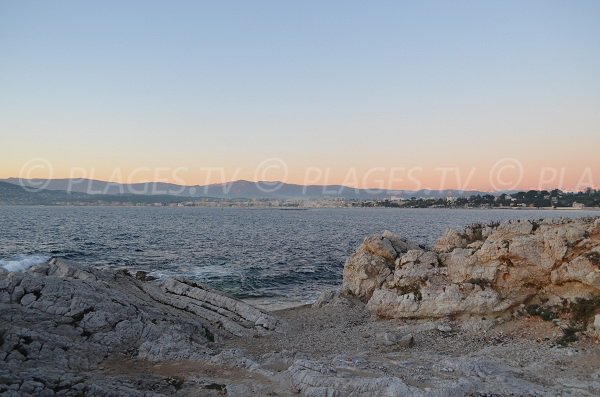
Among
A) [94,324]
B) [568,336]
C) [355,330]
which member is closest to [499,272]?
[568,336]

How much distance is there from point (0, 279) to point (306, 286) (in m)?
23.3

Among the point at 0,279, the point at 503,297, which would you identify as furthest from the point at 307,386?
the point at 0,279

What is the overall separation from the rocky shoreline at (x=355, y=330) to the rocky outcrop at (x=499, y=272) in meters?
0.06

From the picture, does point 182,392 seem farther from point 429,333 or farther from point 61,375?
point 429,333

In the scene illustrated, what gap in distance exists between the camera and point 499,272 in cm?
2128

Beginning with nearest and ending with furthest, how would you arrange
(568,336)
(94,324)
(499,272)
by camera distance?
1. (568,336)
2. (94,324)
3. (499,272)

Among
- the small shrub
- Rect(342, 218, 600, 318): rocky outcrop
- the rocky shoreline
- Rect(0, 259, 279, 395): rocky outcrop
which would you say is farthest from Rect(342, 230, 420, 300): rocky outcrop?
the small shrub

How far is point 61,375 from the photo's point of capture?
13344 mm

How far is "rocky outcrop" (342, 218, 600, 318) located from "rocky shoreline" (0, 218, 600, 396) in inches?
2.3

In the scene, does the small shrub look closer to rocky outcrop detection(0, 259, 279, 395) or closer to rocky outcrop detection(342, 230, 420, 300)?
rocky outcrop detection(342, 230, 420, 300)

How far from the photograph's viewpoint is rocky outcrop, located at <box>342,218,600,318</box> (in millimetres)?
19641

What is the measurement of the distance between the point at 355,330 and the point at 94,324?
36.9 feet

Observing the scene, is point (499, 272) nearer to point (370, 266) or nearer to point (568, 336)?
point (568, 336)

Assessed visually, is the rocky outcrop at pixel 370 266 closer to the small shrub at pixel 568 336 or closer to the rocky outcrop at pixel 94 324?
the rocky outcrop at pixel 94 324
